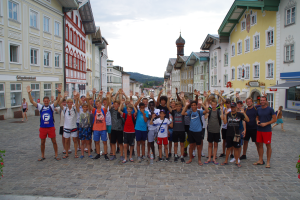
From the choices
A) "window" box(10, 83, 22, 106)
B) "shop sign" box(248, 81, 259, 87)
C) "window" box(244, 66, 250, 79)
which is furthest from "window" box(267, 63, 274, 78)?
"window" box(10, 83, 22, 106)

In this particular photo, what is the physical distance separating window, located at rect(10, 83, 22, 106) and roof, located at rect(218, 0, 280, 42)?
849 inches

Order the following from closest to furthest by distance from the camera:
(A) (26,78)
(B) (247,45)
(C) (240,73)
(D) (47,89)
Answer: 1. (A) (26,78)
2. (D) (47,89)
3. (B) (247,45)
4. (C) (240,73)

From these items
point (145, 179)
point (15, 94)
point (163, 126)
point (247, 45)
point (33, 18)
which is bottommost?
point (145, 179)

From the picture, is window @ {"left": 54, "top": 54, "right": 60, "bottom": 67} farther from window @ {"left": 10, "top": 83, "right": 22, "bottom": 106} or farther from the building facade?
window @ {"left": 10, "top": 83, "right": 22, "bottom": 106}

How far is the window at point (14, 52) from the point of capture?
19.1 metres

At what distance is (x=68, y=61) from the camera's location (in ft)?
92.6

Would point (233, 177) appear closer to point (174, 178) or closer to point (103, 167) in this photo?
point (174, 178)

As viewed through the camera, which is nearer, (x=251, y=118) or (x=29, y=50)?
(x=251, y=118)

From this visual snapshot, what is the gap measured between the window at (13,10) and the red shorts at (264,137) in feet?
64.1

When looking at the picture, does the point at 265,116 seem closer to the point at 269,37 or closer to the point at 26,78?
the point at 269,37

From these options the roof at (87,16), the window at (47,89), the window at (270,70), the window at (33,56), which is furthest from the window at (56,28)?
the window at (270,70)

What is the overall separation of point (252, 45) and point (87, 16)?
2367cm

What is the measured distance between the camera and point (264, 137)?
6.72 metres

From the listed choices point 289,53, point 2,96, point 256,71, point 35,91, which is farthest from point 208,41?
point 2,96
